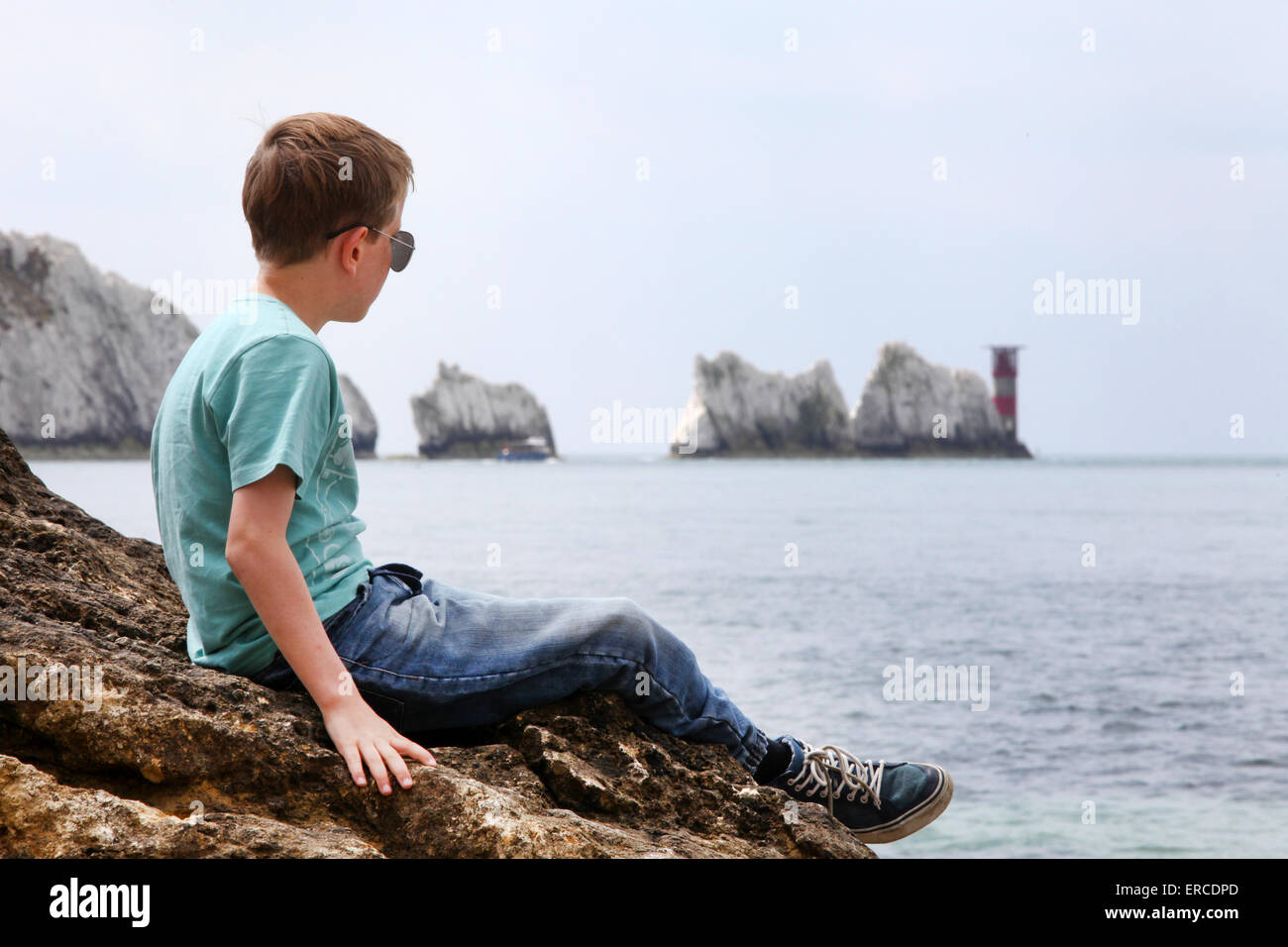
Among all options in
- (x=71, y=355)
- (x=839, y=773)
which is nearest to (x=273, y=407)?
(x=839, y=773)

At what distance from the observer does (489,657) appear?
222 centimetres

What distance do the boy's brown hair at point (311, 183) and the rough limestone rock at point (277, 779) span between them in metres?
0.90

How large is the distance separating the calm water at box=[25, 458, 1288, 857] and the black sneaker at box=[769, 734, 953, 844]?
5.35 m

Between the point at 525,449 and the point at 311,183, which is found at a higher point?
the point at 311,183

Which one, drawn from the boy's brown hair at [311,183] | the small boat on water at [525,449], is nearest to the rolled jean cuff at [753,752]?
the boy's brown hair at [311,183]

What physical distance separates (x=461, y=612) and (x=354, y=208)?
872 mm

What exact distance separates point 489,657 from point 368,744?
0.35 m

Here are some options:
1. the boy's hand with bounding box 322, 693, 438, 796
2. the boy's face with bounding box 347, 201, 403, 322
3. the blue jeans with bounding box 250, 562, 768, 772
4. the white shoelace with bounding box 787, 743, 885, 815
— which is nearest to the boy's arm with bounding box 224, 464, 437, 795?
the boy's hand with bounding box 322, 693, 438, 796

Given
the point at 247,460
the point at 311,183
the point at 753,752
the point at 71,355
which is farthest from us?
the point at 71,355

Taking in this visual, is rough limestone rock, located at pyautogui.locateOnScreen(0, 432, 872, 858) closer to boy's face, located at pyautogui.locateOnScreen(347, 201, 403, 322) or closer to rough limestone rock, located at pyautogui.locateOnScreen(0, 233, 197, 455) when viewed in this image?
boy's face, located at pyautogui.locateOnScreen(347, 201, 403, 322)

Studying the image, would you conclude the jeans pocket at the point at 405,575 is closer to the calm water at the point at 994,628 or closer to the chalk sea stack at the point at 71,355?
the calm water at the point at 994,628

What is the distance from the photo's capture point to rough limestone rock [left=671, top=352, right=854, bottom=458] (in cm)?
8475

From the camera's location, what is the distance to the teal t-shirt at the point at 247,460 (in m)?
1.91

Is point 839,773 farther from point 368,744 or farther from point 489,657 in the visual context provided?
point 368,744
